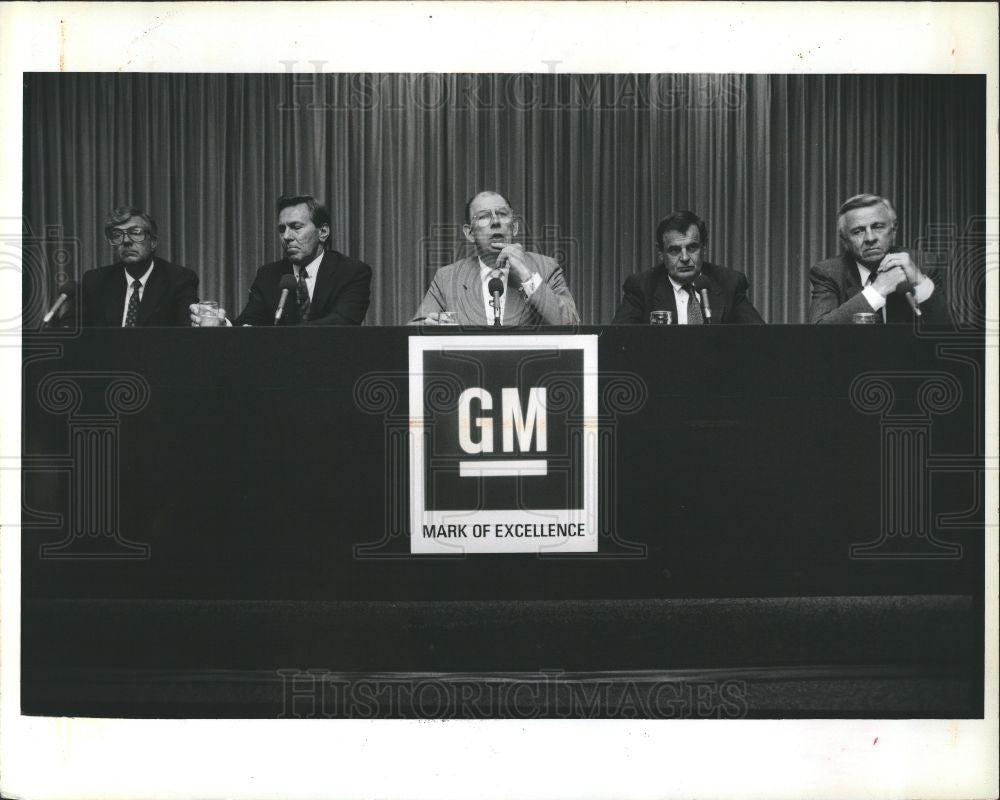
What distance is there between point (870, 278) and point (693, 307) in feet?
1.76

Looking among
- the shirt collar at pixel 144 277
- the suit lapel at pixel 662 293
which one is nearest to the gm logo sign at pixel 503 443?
the suit lapel at pixel 662 293

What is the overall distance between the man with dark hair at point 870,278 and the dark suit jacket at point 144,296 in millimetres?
1899

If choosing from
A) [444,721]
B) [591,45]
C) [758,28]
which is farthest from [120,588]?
[758,28]

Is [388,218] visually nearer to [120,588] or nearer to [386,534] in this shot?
[386,534]

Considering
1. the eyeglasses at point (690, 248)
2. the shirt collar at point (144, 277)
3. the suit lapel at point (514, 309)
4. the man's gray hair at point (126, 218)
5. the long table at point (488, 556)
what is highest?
the man's gray hair at point (126, 218)

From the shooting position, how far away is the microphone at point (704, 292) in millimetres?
2855

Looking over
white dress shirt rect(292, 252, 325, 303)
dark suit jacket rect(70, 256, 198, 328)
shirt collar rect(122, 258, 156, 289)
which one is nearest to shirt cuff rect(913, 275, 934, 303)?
white dress shirt rect(292, 252, 325, 303)

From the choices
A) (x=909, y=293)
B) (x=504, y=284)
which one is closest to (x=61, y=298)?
(x=504, y=284)

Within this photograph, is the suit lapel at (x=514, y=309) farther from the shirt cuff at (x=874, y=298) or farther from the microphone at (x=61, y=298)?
the microphone at (x=61, y=298)

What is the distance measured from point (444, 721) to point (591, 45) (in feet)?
6.58

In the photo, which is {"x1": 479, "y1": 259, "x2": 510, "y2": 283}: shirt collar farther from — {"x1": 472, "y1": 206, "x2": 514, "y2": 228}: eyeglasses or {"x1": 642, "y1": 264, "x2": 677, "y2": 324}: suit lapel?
{"x1": 642, "y1": 264, "x2": 677, "y2": 324}: suit lapel

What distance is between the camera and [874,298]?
2.82 metres

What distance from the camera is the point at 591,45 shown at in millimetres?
2738

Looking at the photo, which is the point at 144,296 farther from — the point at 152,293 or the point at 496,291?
the point at 496,291
